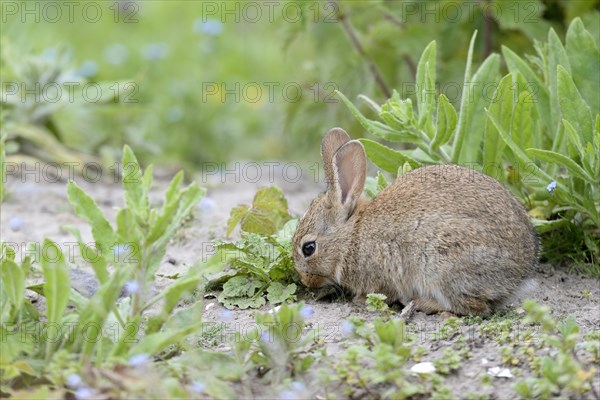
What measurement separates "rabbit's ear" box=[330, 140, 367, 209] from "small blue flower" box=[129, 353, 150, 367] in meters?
1.81

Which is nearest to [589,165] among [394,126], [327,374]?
[394,126]

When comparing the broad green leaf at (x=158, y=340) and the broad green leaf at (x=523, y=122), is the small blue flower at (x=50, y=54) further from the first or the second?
the broad green leaf at (x=158, y=340)

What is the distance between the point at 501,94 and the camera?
5203mm

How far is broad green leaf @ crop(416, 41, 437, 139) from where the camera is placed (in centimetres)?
517

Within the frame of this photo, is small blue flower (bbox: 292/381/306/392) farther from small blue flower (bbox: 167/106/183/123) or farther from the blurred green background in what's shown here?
small blue flower (bbox: 167/106/183/123)

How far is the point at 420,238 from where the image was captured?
4.67 metres

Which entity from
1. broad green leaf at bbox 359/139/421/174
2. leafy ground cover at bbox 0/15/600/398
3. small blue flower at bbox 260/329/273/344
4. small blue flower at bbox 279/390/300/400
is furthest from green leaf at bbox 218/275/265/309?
small blue flower at bbox 279/390/300/400

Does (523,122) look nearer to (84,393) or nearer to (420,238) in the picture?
(420,238)

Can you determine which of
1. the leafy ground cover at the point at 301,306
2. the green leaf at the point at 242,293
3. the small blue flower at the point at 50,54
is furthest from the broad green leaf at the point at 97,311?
the small blue flower at the point at 50,54

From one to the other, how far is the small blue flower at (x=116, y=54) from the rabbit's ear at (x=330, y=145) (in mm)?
5493

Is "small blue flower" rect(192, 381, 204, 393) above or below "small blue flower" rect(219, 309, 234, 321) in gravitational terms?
below

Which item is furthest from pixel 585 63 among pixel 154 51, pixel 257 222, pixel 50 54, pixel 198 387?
pixel 154 51

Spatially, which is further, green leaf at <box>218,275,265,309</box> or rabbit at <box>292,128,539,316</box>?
green leaf at <box>218,275,265,309</box>

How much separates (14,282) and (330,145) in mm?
2005
